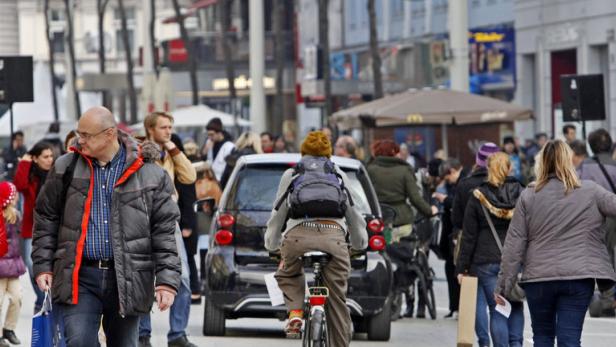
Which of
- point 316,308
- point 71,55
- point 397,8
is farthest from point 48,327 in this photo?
point 71,55

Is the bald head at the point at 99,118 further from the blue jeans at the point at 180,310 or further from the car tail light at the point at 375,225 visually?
the car tail light at the point at 375,225

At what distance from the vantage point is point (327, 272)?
39.9 ft

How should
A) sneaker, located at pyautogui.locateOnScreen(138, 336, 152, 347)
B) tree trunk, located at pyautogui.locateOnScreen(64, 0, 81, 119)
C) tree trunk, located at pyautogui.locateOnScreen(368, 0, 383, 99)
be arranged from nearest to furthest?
sneaker, located at pyautogui.locateOnScreen(138, 336, 152, 347)
tree trunk, located at pyautogui.locateOnScreen(368, 0, 383, 99)
tree trunk, located at pyautogui.locateOnScreen(64, 0, 81, 119)

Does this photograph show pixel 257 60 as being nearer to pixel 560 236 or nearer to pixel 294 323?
pixel 294 323

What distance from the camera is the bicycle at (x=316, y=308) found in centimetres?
1192

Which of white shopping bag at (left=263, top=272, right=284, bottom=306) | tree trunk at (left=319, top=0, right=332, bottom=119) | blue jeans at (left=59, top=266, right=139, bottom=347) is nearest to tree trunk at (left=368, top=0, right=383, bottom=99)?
tree trunk at (left=319, top=0, right=332, bottom=119)

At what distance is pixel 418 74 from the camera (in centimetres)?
4950

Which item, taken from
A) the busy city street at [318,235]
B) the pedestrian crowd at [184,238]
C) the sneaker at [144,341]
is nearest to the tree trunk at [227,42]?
the busy city street at [318,235]

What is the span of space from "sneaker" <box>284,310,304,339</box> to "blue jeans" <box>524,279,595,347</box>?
2168 mm

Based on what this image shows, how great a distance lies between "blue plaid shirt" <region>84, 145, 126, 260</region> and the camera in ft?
29.6

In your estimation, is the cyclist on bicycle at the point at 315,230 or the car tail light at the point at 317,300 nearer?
the cyclist on bicycle at the point at 315,230

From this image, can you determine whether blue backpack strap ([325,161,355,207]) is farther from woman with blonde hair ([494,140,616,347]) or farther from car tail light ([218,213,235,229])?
car tail light ([218,213,235,229])

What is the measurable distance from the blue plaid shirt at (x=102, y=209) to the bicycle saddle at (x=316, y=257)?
3008mm

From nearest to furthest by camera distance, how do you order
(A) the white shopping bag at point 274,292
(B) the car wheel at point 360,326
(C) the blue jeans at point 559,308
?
(C) the blue jeans at point 559,308, (A) the white shopping bag at point 274,292, (B) the car wheel at point 360,326
